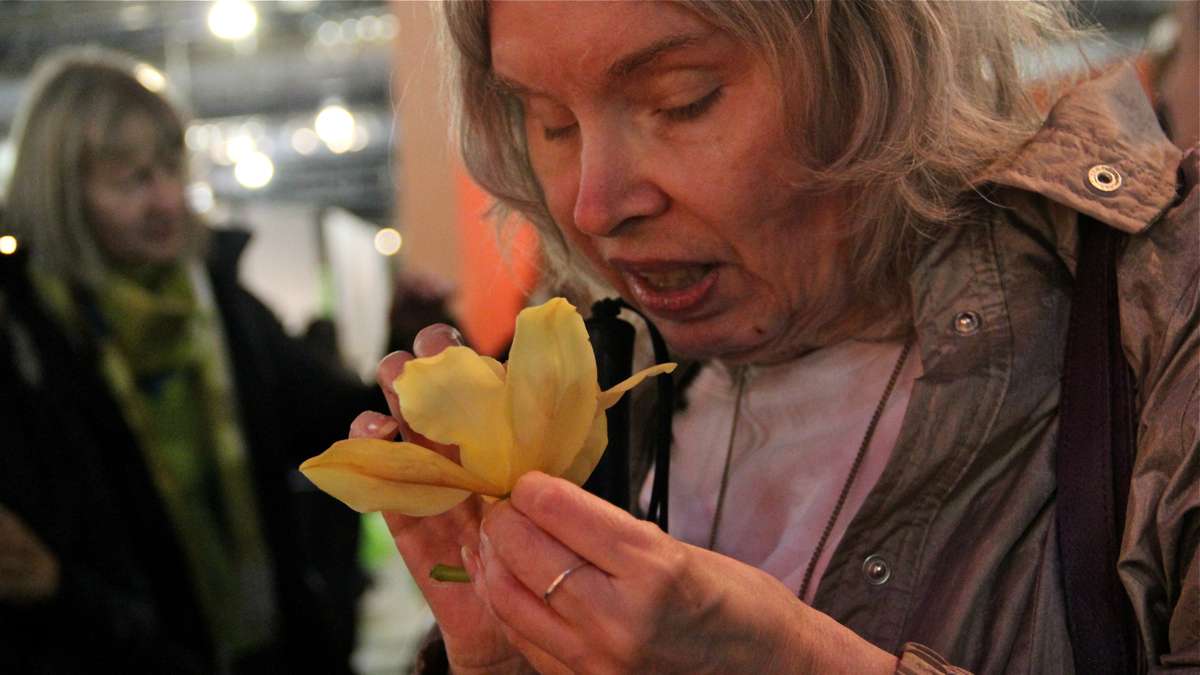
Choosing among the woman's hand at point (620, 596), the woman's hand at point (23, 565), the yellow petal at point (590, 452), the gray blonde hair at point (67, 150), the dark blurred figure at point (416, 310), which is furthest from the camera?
the dark blurred figure at point (416, 310)

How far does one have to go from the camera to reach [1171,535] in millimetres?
796

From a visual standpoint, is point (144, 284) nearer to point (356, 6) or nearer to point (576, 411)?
point (576, 411)

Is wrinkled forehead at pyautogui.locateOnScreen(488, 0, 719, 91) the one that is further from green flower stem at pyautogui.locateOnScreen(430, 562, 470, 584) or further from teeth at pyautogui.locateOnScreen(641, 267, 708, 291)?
green flower stem at pyautogui.locateOnScreen(430, 562, 470, 584)

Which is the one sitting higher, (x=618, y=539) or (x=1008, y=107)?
(x=1008, y=107)

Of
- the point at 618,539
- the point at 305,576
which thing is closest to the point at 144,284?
the point at 305,576

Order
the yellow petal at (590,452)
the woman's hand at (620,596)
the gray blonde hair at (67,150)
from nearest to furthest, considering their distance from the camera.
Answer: the woman's hand at (620,596)
the yellow petal at (590,452)
the gray blonde hair at (67,150)

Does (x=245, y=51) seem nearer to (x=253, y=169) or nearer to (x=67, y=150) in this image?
(x=253, y=169)

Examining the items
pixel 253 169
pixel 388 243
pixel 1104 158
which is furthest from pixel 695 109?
pixel 253 169

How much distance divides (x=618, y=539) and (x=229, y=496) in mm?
1964

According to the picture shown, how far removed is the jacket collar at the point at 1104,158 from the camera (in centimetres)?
91

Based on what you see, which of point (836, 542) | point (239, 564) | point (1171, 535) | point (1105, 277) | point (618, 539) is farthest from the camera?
point (239, 564)

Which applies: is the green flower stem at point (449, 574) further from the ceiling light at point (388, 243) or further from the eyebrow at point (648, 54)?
the ceiling light at point (388, 243)

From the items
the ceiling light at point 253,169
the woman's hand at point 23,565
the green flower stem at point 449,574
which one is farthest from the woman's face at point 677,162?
the ceiling light at point 253,169

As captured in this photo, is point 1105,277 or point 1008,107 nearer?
point 1105,277
